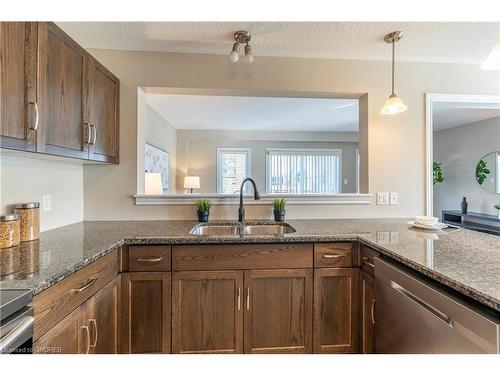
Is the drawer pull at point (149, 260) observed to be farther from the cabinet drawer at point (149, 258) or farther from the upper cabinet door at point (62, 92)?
the upper cabinet door at point (62, 92)

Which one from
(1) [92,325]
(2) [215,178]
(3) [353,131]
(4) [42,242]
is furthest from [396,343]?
(3) [353,131]

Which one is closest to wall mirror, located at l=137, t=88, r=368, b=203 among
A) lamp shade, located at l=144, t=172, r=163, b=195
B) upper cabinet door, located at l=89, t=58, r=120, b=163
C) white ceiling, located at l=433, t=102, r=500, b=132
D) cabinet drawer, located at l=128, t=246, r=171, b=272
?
lamp shade, located at l=144, t=172, r=163, b=195

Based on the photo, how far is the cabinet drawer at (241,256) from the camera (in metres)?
1.54

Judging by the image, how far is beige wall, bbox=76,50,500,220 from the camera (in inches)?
83.0

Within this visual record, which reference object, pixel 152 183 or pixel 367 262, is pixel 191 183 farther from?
pixel 367 262

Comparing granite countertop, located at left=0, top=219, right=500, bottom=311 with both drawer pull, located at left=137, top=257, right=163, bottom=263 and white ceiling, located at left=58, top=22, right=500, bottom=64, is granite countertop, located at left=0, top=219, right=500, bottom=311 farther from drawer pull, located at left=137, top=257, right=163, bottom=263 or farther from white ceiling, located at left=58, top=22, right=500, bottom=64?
white ceiling, located at left=58, top=22, right=500, bottom=64

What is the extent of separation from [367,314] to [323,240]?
49 cm

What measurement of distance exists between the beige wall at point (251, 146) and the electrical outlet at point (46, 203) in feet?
12.7

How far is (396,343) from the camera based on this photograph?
3.94 feet

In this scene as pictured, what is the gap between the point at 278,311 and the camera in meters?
1.58

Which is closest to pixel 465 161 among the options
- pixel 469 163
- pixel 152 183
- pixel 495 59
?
pixel 469 163
